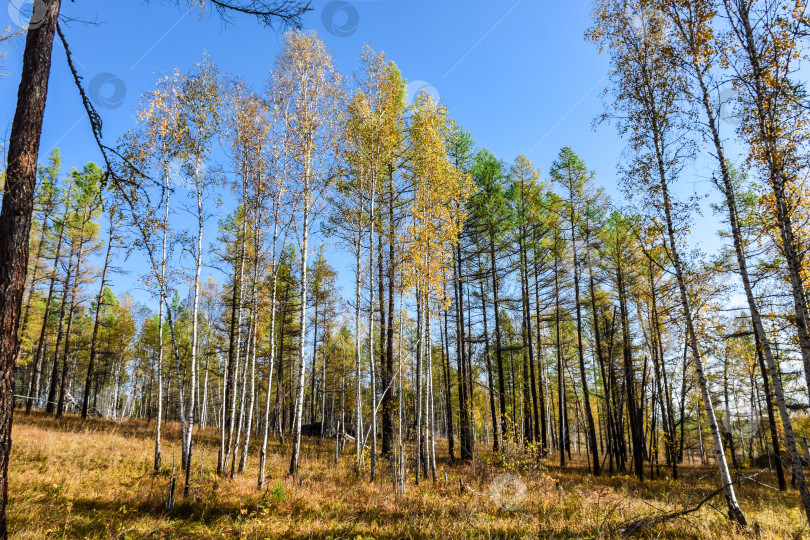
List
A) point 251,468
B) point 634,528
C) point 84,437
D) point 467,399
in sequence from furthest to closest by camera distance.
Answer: point 467,399 → point 84,437 → point 251,468 → point 634,528

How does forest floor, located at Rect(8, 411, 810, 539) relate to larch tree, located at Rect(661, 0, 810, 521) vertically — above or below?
below

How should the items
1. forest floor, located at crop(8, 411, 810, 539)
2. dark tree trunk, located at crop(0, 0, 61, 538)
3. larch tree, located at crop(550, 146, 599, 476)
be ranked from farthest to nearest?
1. larch tree, located at crop(550, 146, 599, 476)
2. forest floor, located at crop(8, 411, 810, 539)
3. dark tree trunk, located at crop(0, 0, 61, 538)

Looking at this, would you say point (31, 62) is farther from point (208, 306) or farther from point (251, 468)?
point (208, 306)

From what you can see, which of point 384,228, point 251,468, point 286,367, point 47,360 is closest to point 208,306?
point 286,367

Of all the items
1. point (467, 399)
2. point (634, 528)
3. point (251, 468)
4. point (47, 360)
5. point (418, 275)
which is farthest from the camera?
point (47, 360)

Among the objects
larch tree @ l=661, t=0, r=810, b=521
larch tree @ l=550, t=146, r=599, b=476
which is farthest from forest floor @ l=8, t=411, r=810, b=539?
larch tree @ l=550, t=146, r=599, b=476

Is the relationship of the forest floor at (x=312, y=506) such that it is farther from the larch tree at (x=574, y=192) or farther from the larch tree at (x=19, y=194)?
the larch tree at (x=574, y=192)

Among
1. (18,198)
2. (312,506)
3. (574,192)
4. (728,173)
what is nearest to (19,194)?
(18,198)

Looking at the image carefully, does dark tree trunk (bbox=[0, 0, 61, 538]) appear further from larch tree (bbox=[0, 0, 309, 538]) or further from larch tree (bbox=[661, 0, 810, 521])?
larch tree (bbox=[661, 0, 810, 521])

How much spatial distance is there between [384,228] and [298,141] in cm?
399

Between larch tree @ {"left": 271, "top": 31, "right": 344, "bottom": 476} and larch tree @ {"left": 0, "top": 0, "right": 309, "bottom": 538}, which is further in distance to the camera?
larch tree @ {"left": 271, "top": 31, "right": 344, "bottom": 476}

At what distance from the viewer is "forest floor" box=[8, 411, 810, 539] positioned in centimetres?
592

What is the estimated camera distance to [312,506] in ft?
24.4

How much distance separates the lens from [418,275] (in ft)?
32.9
